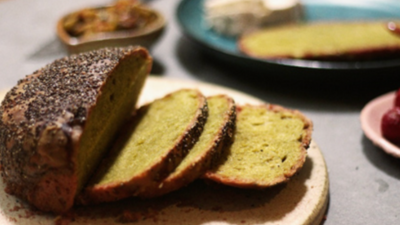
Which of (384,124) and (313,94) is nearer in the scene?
(384,124)

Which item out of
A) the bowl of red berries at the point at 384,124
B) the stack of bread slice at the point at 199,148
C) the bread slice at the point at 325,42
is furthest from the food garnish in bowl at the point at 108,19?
the bowl of red berries at the point at 384,124

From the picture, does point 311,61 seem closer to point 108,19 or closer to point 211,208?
point 108,19

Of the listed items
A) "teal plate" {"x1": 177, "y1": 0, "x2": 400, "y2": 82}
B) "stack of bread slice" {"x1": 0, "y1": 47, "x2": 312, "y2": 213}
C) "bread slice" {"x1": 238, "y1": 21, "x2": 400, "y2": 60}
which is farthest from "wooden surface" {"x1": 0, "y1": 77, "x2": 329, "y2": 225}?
"bread slice" {"x1": 238, "y1": 21, "x2": 400, "y2": 60}

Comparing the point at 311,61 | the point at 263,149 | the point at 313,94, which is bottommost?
the point at 313,94

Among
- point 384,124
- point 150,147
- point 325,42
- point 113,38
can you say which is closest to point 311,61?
point 325,42

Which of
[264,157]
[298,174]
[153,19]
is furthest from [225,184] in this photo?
[153,19]

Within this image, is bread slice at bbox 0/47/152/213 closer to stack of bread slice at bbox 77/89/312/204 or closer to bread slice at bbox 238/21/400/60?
stack of bread slice at bbox 77/89/312/204

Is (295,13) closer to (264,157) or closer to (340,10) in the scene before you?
(340,10)
